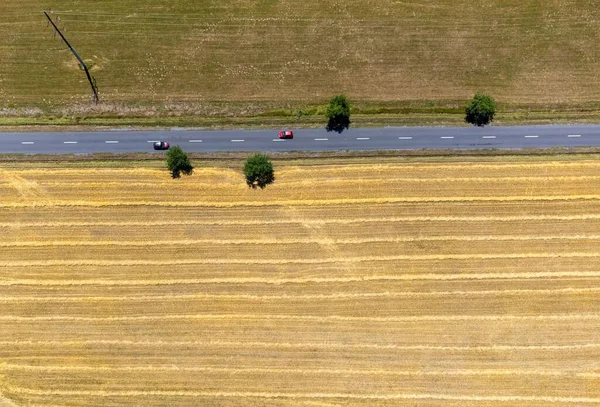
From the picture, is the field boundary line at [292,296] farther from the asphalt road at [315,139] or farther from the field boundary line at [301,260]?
the asphalt road at [315,139]

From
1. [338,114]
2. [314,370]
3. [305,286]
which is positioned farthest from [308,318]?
[338,114]

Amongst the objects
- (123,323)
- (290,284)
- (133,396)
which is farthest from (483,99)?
(133,396)

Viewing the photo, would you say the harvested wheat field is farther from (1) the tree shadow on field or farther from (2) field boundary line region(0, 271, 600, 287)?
(1) the tree shadow on field

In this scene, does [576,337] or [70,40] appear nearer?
[576,337]

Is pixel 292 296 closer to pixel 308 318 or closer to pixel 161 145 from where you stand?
pixel 308 318

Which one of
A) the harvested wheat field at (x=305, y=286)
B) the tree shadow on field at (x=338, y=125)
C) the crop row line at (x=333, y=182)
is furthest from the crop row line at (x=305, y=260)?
the tree shadow on field at (x=338, y=125)

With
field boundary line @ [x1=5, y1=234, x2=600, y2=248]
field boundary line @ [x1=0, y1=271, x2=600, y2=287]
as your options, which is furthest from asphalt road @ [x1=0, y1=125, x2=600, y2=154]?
field boundary line @ [x1=0, y1=271, x2=600, y2=287]

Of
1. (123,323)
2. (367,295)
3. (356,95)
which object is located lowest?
(123,323)

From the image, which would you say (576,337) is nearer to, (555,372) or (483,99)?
(555,372)
